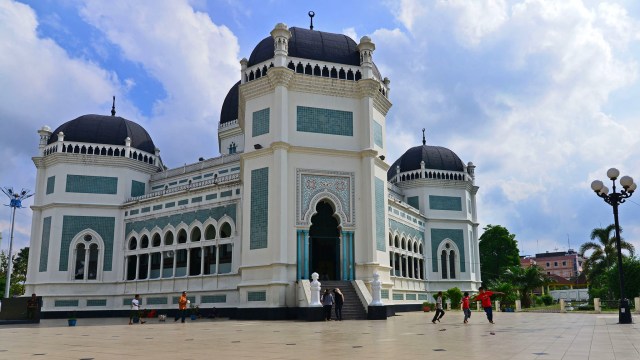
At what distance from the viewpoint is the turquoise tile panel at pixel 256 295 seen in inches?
1012

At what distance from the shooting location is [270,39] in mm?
29234

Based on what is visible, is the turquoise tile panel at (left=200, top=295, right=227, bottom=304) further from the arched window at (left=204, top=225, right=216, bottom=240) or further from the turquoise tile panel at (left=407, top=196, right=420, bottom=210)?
the turquoise tile panel at (left=407, top=196, right=420, bottom=210)

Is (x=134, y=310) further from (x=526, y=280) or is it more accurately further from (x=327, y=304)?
(x=526, y=280)

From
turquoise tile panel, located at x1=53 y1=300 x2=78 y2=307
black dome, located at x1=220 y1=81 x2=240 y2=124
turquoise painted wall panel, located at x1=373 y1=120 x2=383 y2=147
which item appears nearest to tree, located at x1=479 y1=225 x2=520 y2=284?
black dome, located at x1=220 y1=81 x2=240 y2=124

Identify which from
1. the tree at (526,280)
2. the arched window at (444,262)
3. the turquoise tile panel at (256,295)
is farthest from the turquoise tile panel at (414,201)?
the turquoise tile panel at (256,295)

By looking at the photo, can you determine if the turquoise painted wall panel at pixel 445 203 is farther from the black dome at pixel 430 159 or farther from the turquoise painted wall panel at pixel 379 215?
the turquoise painted wall panel at pixel 379 215

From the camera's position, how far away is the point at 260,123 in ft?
91.7

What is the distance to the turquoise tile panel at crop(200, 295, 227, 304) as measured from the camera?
29422 mm

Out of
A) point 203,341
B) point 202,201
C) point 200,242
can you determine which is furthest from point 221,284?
point 203,341

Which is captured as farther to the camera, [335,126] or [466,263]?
[466,263]

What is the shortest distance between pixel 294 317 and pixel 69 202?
18894 mm

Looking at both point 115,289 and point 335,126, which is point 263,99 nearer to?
point 335,126

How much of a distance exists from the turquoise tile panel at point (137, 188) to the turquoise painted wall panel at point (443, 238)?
22.2 m

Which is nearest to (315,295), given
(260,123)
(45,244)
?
(260,123)
